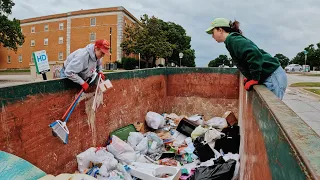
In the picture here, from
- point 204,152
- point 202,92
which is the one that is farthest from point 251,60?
point 202,92

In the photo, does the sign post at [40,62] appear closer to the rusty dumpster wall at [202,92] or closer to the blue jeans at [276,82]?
the rusty dumpster wall at [202,92]

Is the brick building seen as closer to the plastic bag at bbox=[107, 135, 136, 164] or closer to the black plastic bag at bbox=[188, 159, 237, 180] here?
the plastic bag at bbox=[107, 135, 136, 164]

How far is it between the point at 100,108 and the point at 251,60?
301cm

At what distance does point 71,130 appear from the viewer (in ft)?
13.3

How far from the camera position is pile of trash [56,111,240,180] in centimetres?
384

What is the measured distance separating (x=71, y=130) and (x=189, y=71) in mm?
4693

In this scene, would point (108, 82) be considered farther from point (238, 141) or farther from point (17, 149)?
point (238, 141)

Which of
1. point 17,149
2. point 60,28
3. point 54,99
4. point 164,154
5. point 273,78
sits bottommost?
point 164,154

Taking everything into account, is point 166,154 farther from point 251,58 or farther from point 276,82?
point 251,58

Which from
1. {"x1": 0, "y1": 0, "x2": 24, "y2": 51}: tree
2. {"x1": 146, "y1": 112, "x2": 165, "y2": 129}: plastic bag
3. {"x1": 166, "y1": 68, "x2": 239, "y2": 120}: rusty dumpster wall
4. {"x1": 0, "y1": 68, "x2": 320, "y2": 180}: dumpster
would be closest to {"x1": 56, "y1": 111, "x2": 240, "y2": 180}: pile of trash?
{"x1": 146, "y1": 112, "x2": 165, "y2": 129}: plastic bag

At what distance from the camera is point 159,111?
25.2 feet

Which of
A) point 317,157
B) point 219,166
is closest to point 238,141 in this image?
point 219,166

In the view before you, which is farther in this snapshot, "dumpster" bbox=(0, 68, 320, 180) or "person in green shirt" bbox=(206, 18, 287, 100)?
"person in green shirt" bbox=(206, 18, 287, 100)

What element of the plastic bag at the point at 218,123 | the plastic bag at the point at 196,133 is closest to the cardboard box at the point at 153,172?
the plastic bag at the point at 196,133
